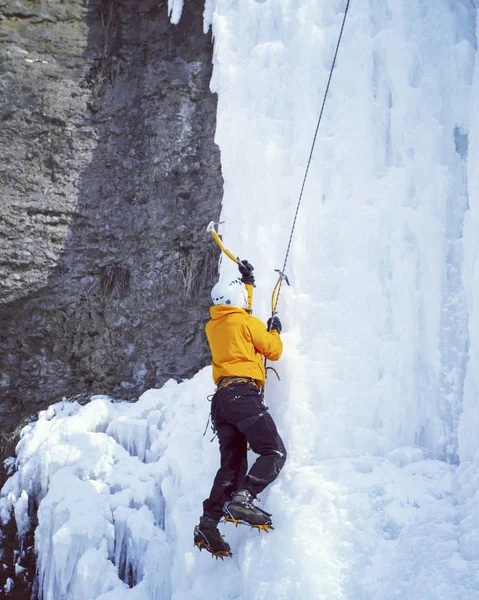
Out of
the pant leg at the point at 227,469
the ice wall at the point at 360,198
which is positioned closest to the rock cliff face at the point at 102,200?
the ice wall at the point at 360,198

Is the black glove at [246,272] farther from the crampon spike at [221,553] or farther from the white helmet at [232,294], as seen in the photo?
the crampon spike at [221,553]

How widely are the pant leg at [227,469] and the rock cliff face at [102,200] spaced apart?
1.71m

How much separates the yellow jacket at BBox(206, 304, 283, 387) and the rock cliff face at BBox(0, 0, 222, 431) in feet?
5.11

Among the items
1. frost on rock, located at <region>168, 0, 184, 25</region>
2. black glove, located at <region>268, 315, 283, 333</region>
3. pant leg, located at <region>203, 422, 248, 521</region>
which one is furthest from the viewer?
frost on rock, located at <region>168, 0, 184, 25</region>

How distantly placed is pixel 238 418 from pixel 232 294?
0.83 meters

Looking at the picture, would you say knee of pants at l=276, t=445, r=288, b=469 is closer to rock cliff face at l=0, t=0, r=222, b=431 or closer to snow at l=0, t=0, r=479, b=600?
snow at l=0, t=0, r=479, b=600

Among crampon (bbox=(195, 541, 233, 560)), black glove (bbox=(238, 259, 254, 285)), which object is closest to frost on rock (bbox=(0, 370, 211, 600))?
crampon (bbox=(195, 541, 233, 560))

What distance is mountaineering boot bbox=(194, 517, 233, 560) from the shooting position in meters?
3.46

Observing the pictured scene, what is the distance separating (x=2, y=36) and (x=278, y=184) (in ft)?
10.9

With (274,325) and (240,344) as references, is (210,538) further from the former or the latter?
(274,325)

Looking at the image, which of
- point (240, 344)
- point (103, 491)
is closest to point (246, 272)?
point (240, 344)

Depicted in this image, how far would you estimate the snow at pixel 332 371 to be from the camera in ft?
11.5

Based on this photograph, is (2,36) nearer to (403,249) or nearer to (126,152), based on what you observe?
(126,152)

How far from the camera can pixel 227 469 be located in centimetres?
362
